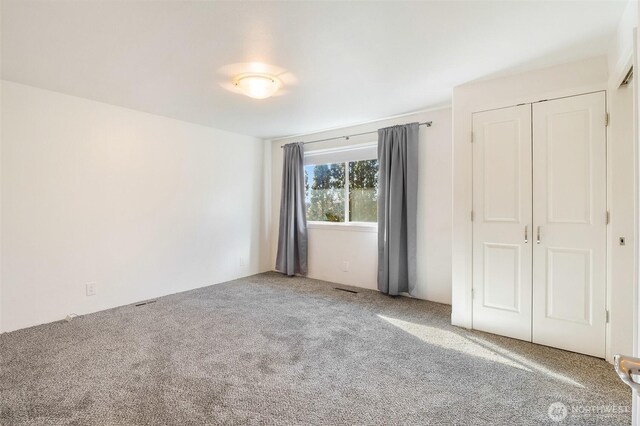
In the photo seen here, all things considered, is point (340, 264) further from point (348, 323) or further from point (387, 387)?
point (387, 387)

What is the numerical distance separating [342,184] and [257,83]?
224 centimetres

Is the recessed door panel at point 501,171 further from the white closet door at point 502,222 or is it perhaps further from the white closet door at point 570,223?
the white closet door at point 570,223

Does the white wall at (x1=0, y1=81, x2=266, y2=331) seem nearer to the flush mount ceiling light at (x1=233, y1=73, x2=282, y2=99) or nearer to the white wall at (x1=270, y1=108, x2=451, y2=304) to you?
the flush mount ceiling light at (x1=233, y1=73, x2=282, y2=99)

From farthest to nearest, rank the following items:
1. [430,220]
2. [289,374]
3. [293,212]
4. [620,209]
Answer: [293,212], [430,220], [620,209], [289,374]

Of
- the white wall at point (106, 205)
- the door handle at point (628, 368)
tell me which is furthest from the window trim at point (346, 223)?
the door handle at point (628, 368)

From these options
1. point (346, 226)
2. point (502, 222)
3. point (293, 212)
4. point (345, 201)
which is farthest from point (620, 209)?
point (293, 212)

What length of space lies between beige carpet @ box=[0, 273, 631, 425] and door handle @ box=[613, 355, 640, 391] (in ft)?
4.05

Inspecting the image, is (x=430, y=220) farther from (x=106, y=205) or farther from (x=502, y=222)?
(x=106, y=205)

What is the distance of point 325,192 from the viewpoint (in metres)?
4.75

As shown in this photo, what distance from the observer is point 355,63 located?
2.39 meters

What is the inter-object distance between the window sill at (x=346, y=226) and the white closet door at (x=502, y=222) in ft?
5.09

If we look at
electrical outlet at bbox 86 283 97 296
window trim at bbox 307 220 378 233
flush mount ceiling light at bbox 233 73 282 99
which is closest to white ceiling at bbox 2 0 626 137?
flush mount ceiling light at bbox 233 73 282 99

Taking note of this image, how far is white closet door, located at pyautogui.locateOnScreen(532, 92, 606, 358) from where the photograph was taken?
2.28 m

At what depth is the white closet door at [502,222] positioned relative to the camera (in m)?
2.56
